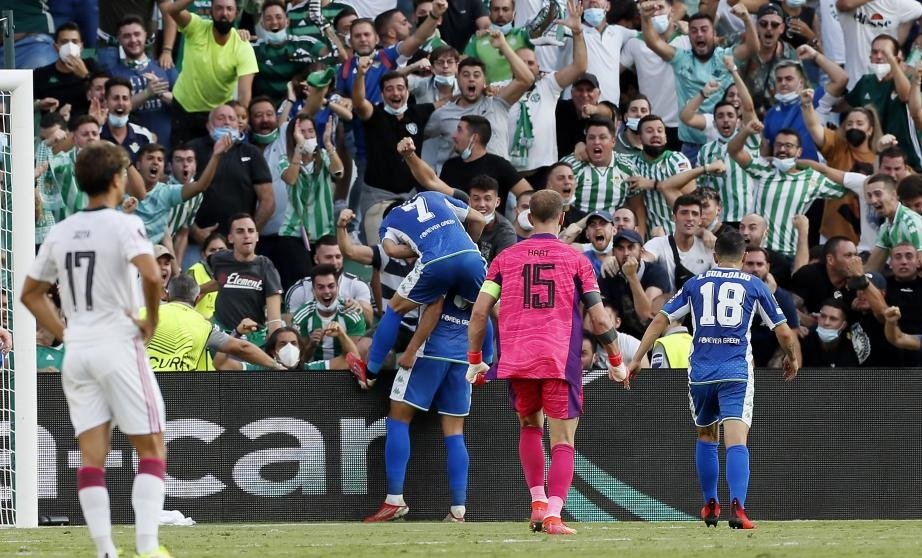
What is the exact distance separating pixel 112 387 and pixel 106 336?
0.74 ft

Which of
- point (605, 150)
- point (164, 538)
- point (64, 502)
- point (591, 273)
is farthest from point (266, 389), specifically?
point (605, 150)

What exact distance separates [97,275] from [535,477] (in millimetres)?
3647

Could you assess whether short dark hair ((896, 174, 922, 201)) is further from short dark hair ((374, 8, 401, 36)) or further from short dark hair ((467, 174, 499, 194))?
short dark hair ((374, 8, 401, 36))

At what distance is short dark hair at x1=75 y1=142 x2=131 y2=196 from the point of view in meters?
7.03

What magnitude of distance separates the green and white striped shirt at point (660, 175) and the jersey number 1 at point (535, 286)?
224 inches

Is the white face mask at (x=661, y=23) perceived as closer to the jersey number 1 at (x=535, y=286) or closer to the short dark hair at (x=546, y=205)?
the short dark hair at (x=546, y=205)

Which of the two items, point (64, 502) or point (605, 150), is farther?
point (605, 150)

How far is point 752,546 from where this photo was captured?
8383 millimetres

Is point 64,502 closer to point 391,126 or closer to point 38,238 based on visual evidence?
point 38,238

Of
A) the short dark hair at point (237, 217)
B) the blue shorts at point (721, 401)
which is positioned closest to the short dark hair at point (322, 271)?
the short dark hair at point (237, 217)

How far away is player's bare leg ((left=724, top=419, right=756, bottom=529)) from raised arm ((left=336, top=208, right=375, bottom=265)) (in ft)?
16.1

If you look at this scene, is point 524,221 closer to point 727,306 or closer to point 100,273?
point 727,306

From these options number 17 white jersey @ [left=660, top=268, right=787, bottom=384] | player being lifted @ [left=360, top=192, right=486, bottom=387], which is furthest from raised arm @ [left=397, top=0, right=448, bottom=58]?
number 17 white jersey @ [left=660, top=268, right=787, bottom=384]

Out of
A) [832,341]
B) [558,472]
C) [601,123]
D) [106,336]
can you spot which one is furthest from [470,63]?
[106,336]
